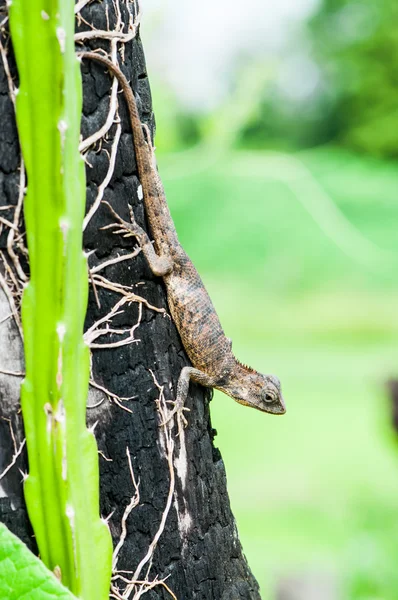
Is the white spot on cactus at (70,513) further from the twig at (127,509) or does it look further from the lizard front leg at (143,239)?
the lizard front leg at (143,239)

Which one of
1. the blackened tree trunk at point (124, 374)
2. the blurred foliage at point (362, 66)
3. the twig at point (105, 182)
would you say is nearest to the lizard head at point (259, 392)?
the blackened tree trunk at point (124, 374)

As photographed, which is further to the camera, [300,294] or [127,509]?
[300,294]

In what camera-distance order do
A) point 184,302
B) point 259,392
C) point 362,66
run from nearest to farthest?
point 184,302 < point 259,392 < point 362,66

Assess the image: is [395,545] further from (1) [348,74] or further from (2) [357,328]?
(1) [348,74]

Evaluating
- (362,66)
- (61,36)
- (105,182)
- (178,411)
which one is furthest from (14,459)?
(362,66)

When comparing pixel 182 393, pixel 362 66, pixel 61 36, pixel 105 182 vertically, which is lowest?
pixel 182 393

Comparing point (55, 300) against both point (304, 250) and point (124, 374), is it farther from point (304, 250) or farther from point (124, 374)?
point (304, 250)

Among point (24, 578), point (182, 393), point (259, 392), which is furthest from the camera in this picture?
point (259, 392)
